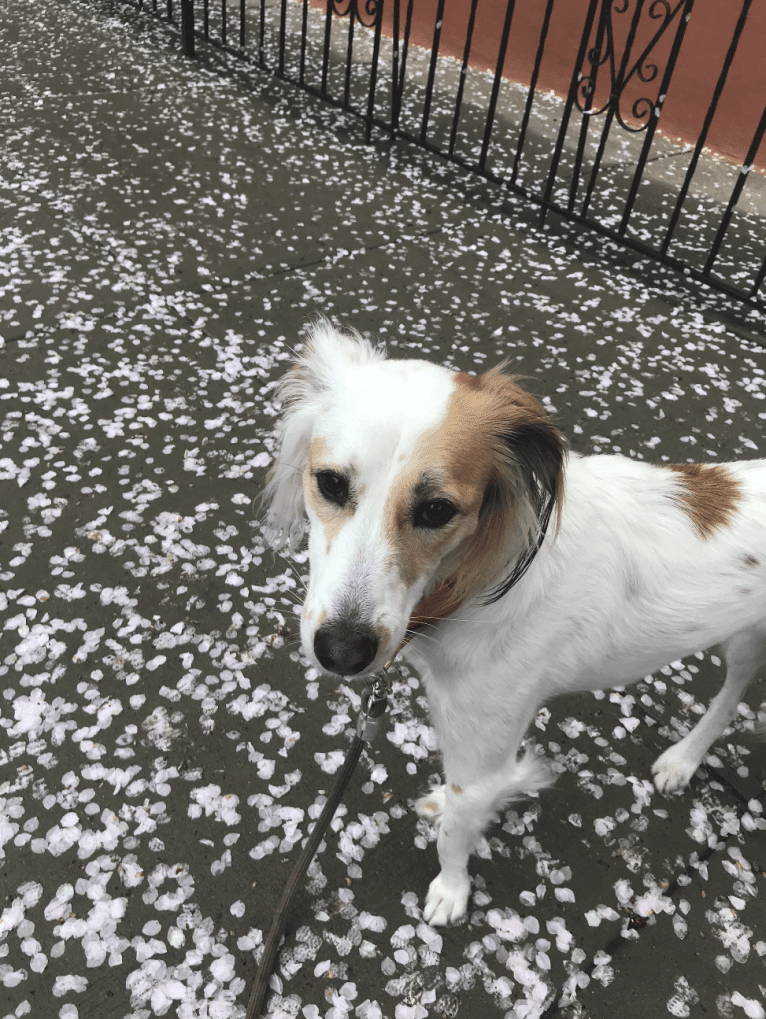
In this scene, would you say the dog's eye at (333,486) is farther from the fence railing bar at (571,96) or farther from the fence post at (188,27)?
the fence post at (188,27)

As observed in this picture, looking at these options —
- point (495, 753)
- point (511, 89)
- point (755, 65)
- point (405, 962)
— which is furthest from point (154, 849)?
point (511, 89)

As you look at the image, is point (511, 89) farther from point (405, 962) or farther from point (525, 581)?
point (405, 962)

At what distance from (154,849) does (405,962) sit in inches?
30.2

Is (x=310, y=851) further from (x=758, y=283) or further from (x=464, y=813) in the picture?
(x=758, y=283)

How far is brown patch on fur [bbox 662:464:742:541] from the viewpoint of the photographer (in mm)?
1668

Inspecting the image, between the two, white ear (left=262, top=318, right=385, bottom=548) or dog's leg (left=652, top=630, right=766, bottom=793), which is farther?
dog's leg (left=652, top=630, right=766, bottom=793)

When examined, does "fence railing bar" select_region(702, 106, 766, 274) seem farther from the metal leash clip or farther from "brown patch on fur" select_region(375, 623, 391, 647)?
"brown patch on fur" select_region(375, 623, 391, 647)

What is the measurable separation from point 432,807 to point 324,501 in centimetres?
115

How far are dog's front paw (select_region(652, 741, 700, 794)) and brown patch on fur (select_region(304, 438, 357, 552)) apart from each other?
150 centimetres

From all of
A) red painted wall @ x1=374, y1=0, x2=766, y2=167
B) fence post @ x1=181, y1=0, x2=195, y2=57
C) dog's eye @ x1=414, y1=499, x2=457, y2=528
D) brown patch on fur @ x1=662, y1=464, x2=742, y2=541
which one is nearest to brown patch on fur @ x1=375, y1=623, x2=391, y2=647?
dog's eye @ x1=414, y1=499, x2=457, y2=528

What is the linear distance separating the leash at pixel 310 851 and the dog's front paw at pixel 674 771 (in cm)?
102

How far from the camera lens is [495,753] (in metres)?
1.64

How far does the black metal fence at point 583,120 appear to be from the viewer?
432cm

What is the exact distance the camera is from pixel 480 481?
1.43 m
